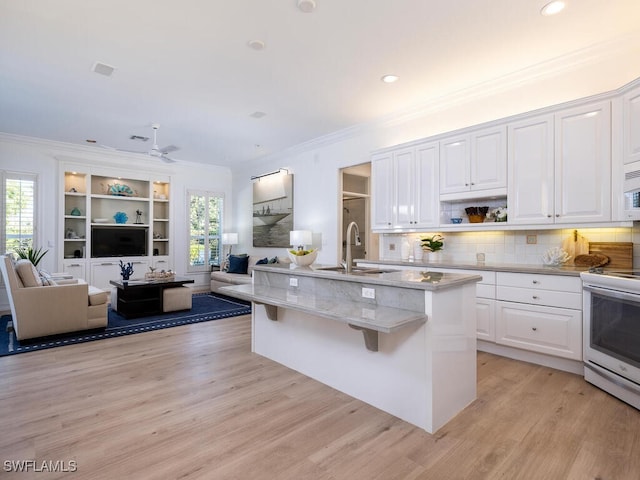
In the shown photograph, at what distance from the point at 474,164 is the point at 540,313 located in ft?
5.41

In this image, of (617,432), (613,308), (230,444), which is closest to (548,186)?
(613,308)

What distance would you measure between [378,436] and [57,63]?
4358 millimetres

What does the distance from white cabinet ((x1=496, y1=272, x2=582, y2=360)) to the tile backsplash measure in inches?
23.8

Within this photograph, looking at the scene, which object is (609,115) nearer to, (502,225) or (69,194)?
(502,225)

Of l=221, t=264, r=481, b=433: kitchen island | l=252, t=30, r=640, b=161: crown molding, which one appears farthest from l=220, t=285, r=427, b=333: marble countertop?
l=252, t=30, r=640, b=161: crown molding

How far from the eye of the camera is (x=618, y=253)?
3.07 metres

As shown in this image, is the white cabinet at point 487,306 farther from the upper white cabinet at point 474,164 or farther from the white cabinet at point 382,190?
the white cabinet at point 382,190

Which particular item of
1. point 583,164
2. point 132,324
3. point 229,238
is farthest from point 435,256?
point 229,238

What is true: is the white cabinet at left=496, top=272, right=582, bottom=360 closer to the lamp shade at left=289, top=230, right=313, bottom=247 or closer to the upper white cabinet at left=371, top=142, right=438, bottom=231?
the upper white cabinet at left=371, top=142, right=438, bottom=231

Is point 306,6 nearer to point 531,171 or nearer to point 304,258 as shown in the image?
point 304,258

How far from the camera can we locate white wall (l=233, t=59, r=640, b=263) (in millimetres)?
3230

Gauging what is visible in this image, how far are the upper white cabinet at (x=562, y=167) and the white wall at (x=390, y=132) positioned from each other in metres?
0.41

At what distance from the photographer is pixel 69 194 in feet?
21.1

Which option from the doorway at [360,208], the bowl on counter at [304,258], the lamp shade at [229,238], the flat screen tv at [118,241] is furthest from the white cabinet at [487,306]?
the flat screen tv at [118,241]
